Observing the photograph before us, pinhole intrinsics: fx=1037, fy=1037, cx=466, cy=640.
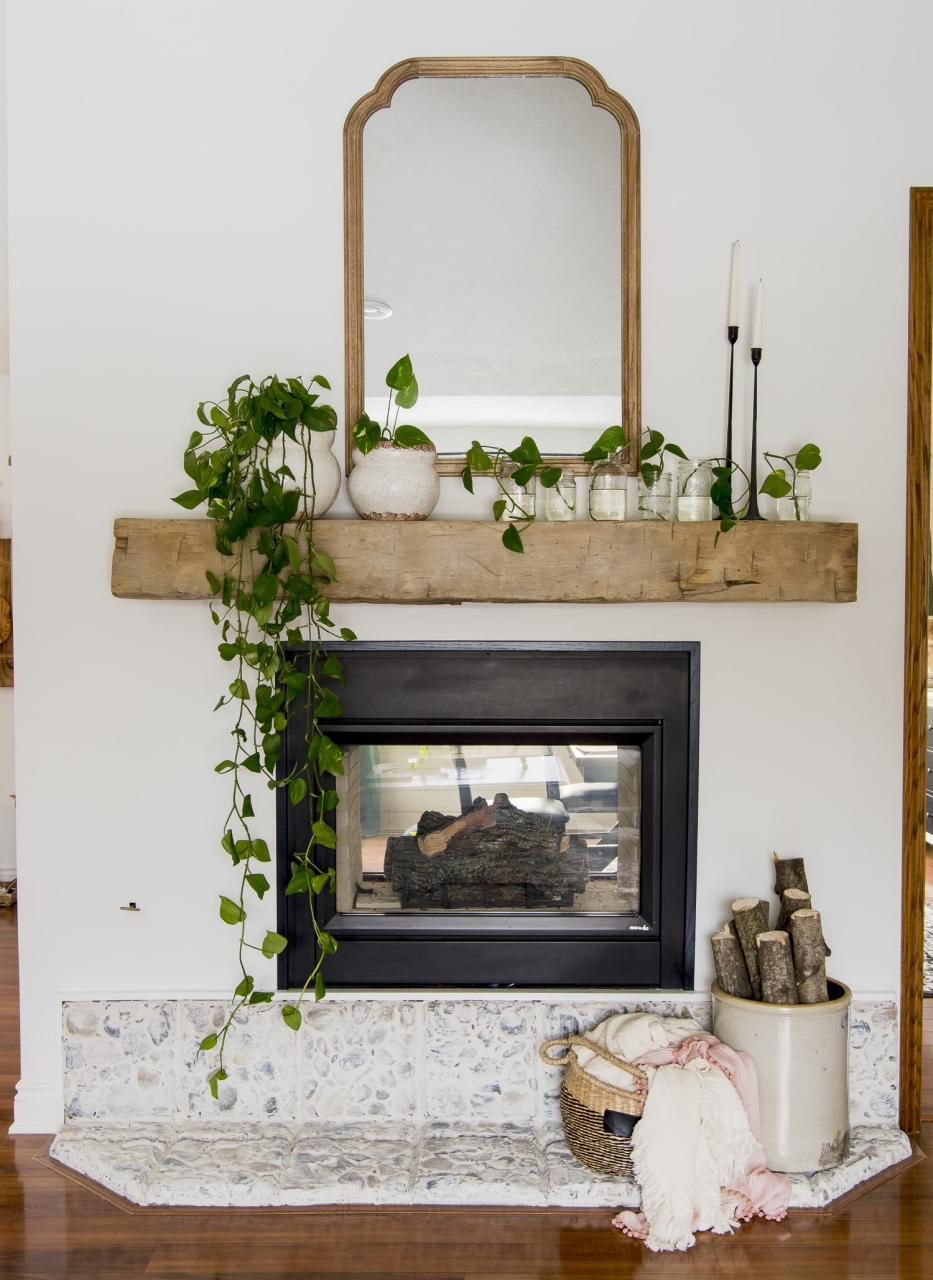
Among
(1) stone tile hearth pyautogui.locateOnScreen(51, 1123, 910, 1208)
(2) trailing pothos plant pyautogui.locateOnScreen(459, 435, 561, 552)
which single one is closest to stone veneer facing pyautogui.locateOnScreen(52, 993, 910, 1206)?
(1) stone tile hearth pyautogui.locateOnScreen(51, 1123, 910, 1208)

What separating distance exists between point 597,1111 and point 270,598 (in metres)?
1.18

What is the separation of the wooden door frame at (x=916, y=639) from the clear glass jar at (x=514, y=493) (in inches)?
32.3

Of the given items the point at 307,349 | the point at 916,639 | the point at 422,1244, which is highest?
the point at 307,349

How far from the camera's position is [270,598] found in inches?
78.7

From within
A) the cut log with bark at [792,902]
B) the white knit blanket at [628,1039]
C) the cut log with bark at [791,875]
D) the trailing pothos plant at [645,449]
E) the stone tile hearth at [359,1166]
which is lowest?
the stone tile hearth at [359,1166]

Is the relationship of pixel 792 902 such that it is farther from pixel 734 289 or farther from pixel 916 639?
pixel 734 289

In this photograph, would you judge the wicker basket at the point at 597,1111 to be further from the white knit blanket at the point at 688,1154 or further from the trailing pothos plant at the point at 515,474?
the trailing pothos plant at the point at 515,474

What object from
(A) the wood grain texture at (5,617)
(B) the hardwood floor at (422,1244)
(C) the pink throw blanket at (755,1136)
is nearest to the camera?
(B) the hardwood floor at (422,1244)

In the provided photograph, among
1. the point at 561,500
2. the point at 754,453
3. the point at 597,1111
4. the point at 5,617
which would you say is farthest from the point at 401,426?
the point at 5,617

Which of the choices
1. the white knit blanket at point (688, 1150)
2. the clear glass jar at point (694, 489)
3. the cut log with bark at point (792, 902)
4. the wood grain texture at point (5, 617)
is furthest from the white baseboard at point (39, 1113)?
the wood grain texture at point (5, 617)

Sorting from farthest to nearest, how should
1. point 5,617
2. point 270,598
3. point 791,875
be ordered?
1. point 5,617
2. point 791,875
3. point 270,598

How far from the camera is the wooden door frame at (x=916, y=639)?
2.21 metres

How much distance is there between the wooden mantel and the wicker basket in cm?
94

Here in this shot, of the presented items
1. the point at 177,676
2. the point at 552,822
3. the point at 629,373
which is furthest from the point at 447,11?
the point at 552,822
